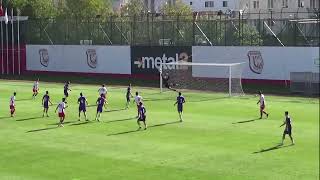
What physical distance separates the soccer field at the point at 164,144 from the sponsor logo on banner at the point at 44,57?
31.4 meters

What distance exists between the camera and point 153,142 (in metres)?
27.9

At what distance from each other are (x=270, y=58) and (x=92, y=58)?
23190 millimetres

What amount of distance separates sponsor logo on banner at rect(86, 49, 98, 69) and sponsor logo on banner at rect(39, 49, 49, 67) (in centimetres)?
677

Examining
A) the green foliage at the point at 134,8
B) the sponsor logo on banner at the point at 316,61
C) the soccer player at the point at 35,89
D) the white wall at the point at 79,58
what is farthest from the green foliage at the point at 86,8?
the sponsor logo on banner at the point at 316,61

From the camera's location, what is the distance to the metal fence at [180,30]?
57.5 meters

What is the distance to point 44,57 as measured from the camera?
2955 inches

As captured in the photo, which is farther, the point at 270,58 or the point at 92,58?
the point at 92,58

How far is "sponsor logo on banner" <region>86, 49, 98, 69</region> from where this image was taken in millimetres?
69881

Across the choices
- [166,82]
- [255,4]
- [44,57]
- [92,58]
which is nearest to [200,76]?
[166,82]

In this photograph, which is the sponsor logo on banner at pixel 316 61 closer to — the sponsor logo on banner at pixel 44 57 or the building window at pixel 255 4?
the sponsor logo on banner at pixel 44 57

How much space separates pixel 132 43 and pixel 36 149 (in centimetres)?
4219

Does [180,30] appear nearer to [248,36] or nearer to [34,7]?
[248,36]

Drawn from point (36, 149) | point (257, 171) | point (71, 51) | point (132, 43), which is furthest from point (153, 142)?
point (71, 51)

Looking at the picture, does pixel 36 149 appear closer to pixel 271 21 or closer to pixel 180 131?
pixel 180 131
